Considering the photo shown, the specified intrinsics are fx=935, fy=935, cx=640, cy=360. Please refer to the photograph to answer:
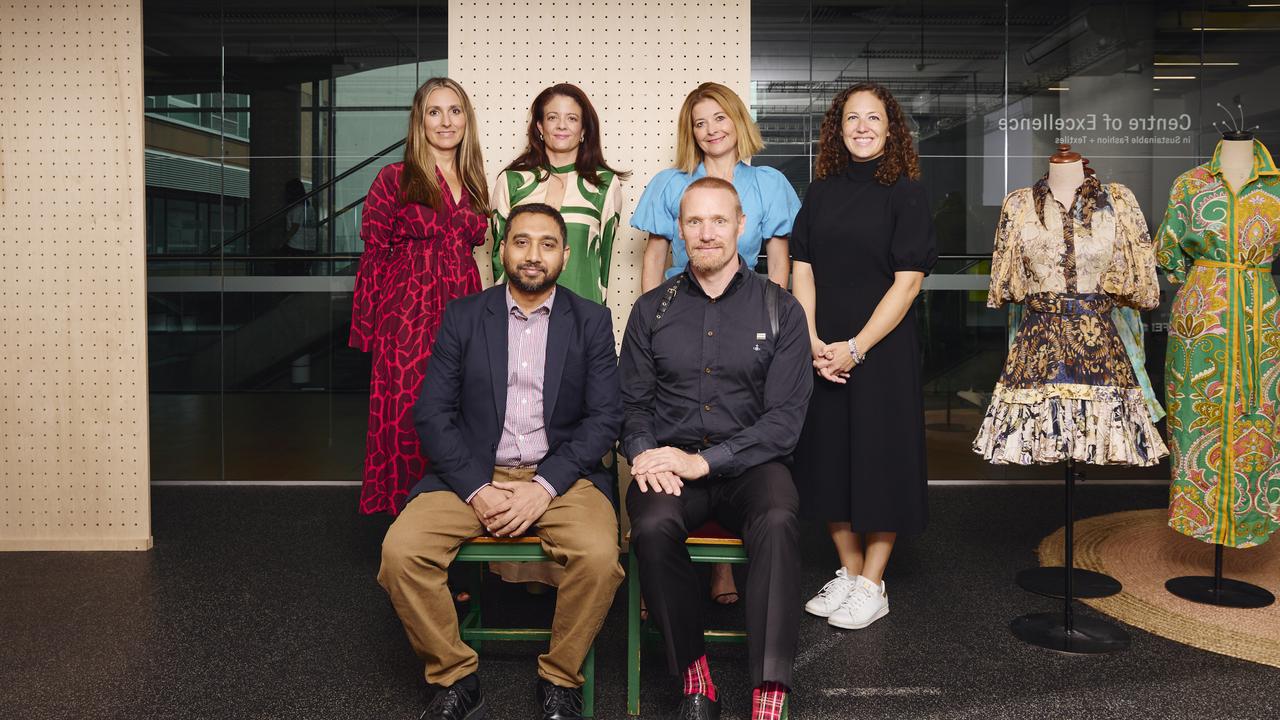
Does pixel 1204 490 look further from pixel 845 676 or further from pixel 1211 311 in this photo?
pixel 845 676

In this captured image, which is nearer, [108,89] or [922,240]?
[922,240]

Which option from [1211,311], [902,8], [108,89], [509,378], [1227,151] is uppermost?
[902,8]

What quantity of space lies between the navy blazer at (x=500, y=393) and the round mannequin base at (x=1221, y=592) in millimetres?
2362

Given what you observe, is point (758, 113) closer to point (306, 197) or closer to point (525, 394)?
point (306, 197)

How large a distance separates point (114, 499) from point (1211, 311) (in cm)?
461

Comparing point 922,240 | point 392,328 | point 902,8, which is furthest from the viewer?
point 902,8

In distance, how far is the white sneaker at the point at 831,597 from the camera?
130 inches

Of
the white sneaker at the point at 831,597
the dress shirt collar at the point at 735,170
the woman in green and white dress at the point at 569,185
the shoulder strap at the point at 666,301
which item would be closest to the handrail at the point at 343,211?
the woman in green and white dress at the point at 569,185

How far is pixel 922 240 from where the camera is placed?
308cm

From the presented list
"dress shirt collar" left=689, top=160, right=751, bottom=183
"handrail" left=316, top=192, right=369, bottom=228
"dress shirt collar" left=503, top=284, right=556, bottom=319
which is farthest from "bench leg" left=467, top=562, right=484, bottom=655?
"handrail" left=316, top=192, right=369, bottom=228

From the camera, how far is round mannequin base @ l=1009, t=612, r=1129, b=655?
9.86 feet

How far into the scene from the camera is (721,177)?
3344mm

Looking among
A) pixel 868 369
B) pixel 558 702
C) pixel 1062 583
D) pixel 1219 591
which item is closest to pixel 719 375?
pixel 868 369

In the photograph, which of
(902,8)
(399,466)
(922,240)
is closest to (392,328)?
(399,466)
